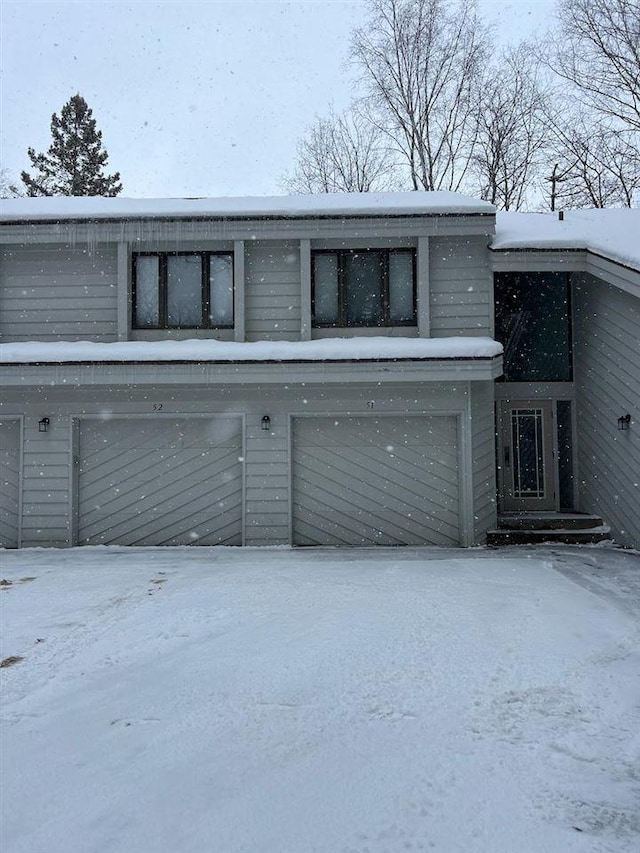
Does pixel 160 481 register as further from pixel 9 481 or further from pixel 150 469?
pixel 9 481

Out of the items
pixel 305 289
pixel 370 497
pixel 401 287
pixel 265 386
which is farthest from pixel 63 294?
pixel 370 497

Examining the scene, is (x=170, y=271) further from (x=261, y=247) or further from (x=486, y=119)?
(x=486, y=119)

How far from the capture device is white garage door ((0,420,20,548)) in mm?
10344

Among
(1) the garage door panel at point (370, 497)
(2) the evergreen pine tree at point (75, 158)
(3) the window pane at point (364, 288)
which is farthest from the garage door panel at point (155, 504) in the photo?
(2) the evergreen pine tree at point (75, 158)

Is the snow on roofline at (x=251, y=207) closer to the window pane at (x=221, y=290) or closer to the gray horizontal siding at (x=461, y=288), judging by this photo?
the gray horizontal siding at (x=461, y=288)

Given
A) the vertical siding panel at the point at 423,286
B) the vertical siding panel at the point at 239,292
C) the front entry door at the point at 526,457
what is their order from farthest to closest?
the front entry door at the point at 526,457 → the vertical siding panel at the point at 239,292 → the vertical siding panel at the point at 423,286

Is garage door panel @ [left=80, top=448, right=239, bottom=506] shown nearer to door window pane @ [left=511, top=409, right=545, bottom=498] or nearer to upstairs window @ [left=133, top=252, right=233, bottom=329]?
upstairs window @ [left=133, top=252, right=233, bottom=329]

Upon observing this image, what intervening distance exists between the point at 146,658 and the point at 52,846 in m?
2.18

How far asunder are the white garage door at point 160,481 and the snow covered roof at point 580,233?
5731 millimetres

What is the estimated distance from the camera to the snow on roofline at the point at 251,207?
10.0 metres

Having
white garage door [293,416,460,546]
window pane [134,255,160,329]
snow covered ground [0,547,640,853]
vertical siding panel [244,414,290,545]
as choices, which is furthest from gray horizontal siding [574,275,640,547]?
window pane [134,255,160,329]

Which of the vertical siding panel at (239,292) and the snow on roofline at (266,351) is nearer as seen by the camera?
the snow on roofline at (266,351)

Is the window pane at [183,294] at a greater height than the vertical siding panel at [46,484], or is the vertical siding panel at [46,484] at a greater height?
the window pane at [183,294]

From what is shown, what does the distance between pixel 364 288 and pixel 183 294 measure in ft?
10.2
